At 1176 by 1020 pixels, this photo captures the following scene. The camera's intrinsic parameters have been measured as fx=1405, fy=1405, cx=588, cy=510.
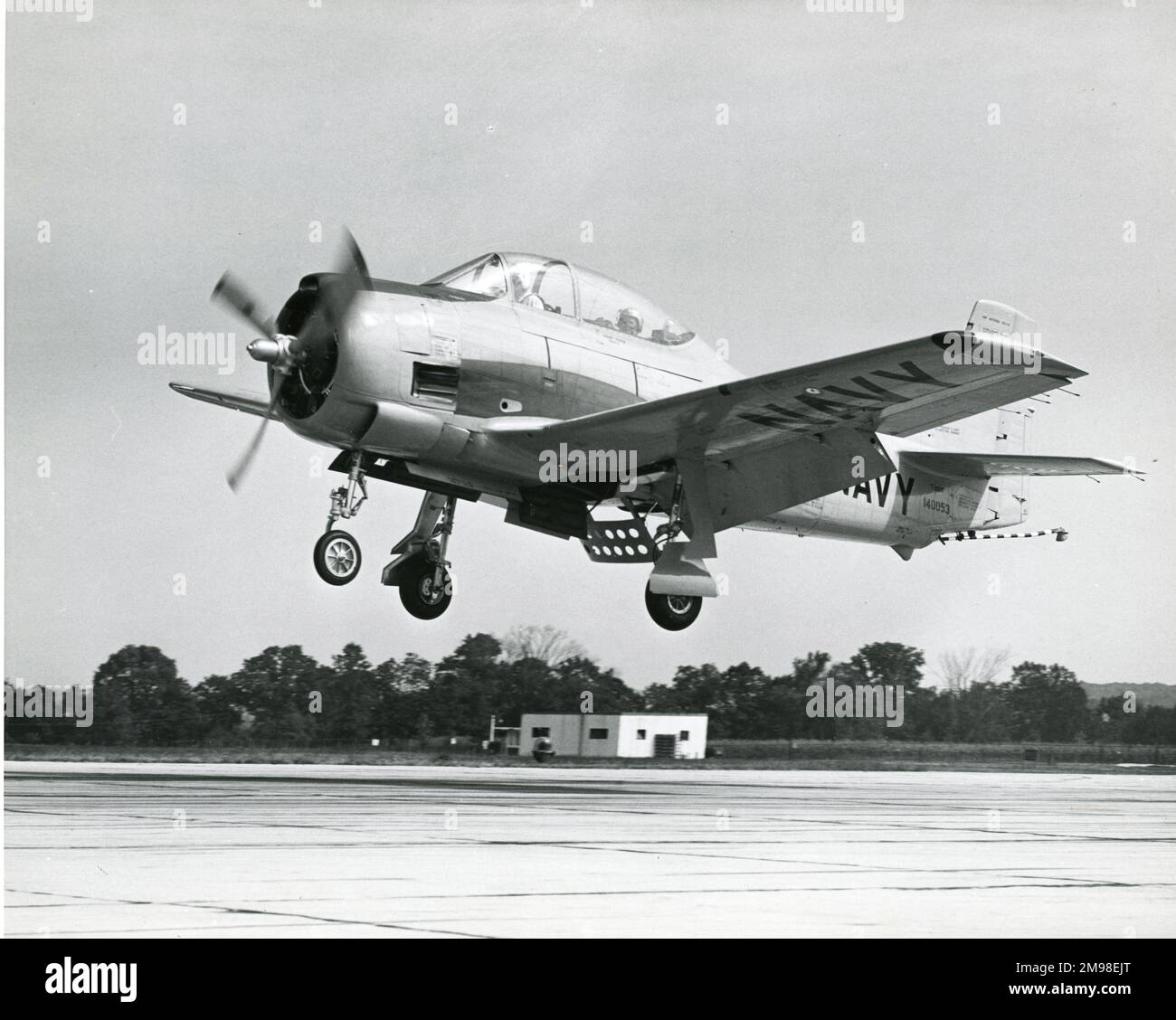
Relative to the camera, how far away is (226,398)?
808 inches

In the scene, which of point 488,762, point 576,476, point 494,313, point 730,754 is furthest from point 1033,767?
point 494,313

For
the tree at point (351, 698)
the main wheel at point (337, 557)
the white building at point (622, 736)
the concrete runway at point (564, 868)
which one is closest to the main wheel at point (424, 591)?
the main wheel at point (337, 557)

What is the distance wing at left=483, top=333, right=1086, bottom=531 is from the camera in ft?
48.1

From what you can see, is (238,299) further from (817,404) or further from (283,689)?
(283,689)

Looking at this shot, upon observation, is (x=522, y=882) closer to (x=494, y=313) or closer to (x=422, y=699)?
(x=494, y=313)

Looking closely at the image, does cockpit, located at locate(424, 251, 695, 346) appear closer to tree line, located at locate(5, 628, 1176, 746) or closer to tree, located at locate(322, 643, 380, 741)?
tree line, located at locate(5, 628, 1176, 746)

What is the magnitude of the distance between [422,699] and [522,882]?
5148cm

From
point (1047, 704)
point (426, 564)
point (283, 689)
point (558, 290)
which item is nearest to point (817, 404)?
point (558, 290)

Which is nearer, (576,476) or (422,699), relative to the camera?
(576,476)

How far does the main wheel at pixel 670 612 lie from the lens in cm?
2094

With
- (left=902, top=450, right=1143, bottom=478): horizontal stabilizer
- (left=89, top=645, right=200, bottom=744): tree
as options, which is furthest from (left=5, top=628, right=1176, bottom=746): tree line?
(left=902, top=450, right=1143, bottom=478): horizontal stabilizer

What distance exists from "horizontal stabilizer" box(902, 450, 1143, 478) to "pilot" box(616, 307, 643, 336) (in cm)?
533

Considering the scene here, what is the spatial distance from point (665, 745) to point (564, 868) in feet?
123
